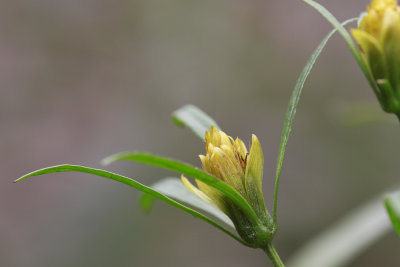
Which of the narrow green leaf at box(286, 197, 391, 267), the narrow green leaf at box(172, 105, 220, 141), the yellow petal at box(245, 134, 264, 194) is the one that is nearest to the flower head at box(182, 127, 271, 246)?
the yellow petal at box(245, 134, 264, 194)

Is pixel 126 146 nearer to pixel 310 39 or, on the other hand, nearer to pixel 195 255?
pixel 195 255

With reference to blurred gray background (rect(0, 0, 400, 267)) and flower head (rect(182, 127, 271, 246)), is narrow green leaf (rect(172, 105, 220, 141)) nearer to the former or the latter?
flower head (rect(182, 127, 271, 246))

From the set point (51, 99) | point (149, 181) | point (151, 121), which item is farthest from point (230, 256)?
point (51, 99)

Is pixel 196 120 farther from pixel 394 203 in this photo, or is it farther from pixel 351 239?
pixel 351 239

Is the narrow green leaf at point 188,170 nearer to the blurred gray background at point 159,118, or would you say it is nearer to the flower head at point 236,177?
the flower head at point 236,177

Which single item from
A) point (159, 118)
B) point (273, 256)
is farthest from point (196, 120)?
point (159, 118)
